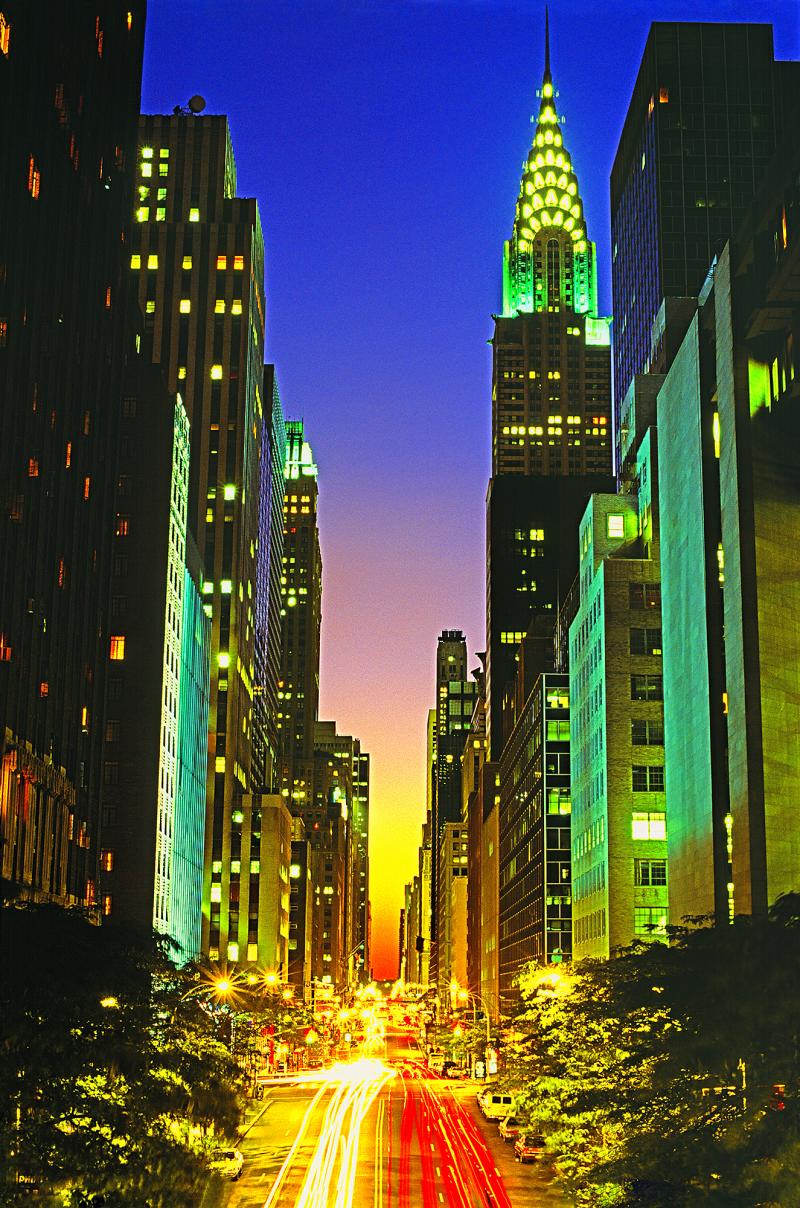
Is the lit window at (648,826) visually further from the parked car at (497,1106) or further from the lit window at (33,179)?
the lit window at (33,179)

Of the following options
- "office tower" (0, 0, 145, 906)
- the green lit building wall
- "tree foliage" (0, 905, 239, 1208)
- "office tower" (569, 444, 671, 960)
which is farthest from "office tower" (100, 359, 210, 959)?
"tree foliage" (0, 905, 239, 1208)

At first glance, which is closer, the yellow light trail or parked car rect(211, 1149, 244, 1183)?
the yellow light trail

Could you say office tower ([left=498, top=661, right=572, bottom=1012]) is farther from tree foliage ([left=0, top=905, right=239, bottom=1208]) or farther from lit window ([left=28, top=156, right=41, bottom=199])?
tree foliage ([left=0, top=905, right=239, bottom=1208])

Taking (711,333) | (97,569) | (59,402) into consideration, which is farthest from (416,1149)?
(711,333)

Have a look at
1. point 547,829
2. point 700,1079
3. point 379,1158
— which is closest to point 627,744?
point 547,829

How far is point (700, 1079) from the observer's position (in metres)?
41.5

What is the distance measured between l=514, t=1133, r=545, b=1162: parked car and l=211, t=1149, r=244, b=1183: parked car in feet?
50.8

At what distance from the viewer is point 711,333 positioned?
96.7 meters

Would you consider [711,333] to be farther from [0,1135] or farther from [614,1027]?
[0,1135]

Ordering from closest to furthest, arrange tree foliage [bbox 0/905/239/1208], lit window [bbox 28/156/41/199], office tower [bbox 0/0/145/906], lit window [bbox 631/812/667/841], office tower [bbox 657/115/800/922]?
tree foliage [bbox 0/905/239/1208] → office tower [bbox 0/0/145/906] → lit window [bbox 28/156/41/199] → office tower [bbox 657/115/800/922] → lit window [bbox 631/812/667/841]

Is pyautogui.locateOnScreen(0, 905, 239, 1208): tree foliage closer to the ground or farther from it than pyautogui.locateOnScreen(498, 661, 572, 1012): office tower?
closer to the ground

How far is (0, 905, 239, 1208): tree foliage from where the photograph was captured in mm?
32781

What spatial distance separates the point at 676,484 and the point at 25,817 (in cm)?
5388

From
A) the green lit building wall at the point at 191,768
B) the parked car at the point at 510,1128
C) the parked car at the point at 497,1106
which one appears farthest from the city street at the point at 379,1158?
the green lit building wall at the point at 191,768
